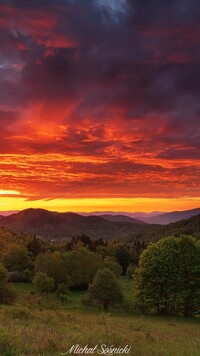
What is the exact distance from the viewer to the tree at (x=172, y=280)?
192ft

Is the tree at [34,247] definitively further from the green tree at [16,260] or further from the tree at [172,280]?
the tree at [172,280]

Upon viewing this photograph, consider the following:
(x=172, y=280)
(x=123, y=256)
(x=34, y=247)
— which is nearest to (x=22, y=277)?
(x=34, y=247)

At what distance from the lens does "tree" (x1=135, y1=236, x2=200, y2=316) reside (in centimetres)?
5838

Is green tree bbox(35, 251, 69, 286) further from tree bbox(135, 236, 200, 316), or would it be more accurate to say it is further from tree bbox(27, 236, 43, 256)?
A: tree bbox(27, 236, 43, 256)

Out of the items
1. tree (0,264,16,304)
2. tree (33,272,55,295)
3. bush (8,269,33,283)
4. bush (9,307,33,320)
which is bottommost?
bush (8,269,33,283)

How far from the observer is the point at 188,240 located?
205 ft

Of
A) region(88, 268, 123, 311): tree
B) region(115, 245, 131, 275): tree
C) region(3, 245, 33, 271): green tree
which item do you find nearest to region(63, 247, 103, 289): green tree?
region(3, 245, 33, 271): green tree

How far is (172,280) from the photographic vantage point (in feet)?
196

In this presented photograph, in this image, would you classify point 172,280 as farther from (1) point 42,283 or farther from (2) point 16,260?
(2) point 16,260

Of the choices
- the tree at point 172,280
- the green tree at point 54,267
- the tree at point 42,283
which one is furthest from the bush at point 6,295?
the green tree at point 54,267

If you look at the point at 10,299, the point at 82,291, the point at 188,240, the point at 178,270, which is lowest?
the point at 82,291

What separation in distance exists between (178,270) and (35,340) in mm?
49902

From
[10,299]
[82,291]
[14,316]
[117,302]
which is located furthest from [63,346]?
[82,291]

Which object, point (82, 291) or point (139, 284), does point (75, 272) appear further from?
point (139, 284)
